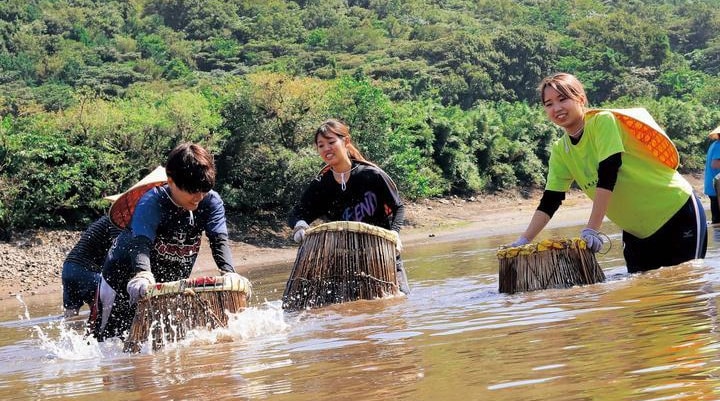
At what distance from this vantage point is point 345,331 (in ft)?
19.3

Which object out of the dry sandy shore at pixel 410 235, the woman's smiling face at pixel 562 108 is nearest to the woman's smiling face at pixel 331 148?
the woman's smiling face at pixel 562 108

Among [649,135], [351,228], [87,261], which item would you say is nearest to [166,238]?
[351,228]

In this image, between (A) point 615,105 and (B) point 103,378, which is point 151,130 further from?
(A) point 615,105

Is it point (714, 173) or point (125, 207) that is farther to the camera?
point (714, 173)

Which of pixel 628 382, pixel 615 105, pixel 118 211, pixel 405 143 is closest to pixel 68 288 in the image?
pixel 118 211

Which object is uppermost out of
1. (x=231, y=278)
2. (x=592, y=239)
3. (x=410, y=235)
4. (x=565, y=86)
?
(x=565, y=86)

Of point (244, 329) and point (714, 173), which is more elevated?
point (714, 173)

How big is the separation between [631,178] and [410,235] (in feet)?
53.3

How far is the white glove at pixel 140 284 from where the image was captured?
18.7 ft

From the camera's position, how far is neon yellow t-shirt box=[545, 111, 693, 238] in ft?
21.5

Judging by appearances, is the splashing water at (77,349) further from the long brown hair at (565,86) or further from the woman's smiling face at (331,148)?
the long brown hair at (565,86)

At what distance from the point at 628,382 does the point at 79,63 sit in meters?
67.9

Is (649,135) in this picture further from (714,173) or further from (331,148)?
(714,173)

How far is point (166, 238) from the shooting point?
604cm
